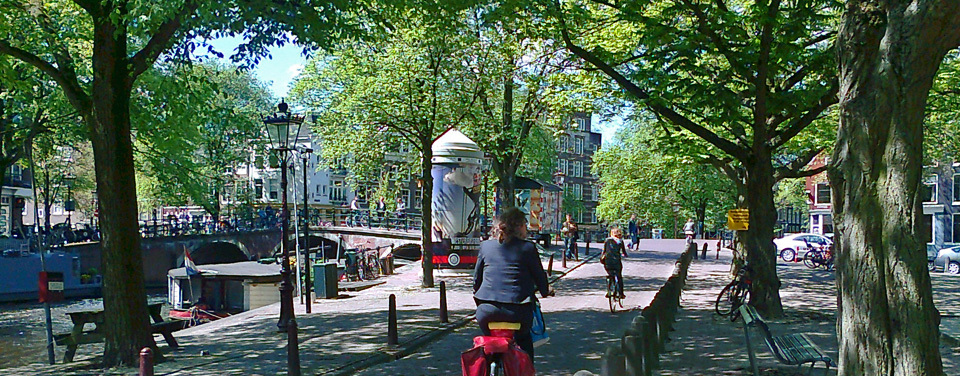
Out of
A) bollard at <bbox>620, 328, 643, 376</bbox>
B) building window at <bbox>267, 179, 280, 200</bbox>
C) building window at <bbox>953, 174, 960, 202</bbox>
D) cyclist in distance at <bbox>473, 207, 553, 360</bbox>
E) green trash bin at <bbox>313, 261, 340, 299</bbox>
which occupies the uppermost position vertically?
building window at <bbox>267, 179, 280, 200</bbox>

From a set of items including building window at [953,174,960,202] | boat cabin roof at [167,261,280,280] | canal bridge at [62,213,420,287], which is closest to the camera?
boat cabin roof at [167,261,280,280]

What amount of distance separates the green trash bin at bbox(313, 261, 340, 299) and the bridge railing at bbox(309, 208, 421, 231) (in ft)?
94.7

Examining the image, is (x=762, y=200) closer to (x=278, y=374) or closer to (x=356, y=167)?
(x=278, y=374)

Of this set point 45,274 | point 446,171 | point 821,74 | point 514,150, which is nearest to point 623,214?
point 514,150

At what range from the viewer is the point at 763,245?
1634cm

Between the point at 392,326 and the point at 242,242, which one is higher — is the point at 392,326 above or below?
above

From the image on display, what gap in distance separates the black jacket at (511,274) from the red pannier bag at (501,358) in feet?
1.36

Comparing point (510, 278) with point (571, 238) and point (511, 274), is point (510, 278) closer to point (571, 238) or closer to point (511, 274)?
point (511, 274)

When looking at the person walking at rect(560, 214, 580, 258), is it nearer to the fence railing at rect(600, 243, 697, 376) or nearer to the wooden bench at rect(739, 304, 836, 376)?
the fence railing at rect(600, 243, 697, 376)

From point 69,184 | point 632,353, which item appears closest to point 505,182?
point 632,353

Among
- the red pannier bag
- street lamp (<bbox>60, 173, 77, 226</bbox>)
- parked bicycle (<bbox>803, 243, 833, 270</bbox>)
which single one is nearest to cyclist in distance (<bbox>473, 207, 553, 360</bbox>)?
the red pannier bag

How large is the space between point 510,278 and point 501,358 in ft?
2.30

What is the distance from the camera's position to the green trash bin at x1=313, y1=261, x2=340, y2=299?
22922 millimetres

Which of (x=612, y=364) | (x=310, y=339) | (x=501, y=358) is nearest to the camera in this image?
(x=612, y=364)
